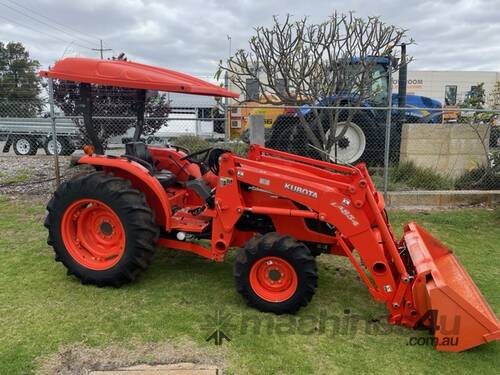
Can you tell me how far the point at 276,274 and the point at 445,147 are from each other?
244 inches

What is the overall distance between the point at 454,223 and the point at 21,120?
42.1 ft

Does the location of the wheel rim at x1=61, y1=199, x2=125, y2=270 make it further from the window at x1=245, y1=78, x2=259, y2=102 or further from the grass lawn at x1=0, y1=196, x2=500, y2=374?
the window at x1=245, y1=78, x2=259, y2=102

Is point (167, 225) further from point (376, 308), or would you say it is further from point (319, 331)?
point (376, 308)

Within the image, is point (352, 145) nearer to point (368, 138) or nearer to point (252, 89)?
point (368, 138)

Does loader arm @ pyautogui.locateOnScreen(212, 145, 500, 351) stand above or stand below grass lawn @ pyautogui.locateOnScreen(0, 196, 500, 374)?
above

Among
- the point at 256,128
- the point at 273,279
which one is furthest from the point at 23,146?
the point at 273,279

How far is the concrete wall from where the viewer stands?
835 centimetres

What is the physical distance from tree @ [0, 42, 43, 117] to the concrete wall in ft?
25.6

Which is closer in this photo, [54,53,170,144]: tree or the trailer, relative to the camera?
[54,53,170,144]: tree

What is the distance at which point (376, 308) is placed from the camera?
3.74 meters

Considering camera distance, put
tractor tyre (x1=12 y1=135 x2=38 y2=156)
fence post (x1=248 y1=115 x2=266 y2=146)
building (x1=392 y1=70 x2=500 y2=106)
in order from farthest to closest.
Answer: building (x1=392 y1=70 x2=500 y2=106) < tractor tyre (x1=12 y1=135 x2=38 y2=156) < fence post (x1=248 y1=115 x2=266 y2=146)

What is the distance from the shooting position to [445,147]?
8.39 meters

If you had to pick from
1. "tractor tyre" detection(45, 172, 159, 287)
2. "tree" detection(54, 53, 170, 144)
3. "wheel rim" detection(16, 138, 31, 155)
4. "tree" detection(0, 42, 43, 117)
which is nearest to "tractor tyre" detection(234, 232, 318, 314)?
"tractor tyre" detection(45, 172, 159, 287)

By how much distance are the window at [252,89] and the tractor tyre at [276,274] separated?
4766mm
